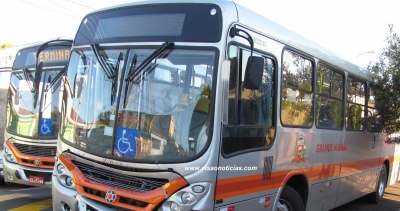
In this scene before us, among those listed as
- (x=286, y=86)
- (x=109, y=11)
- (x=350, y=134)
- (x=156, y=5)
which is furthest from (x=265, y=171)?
(x=350, y=134)

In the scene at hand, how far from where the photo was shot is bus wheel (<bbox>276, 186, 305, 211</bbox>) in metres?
5.28

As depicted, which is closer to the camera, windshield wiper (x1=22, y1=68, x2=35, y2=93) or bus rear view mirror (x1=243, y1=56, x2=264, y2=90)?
bus rear view mirror (x1=243, y1=56, x2=264, y2=90)

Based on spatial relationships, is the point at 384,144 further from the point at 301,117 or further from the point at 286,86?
the point at 286,86

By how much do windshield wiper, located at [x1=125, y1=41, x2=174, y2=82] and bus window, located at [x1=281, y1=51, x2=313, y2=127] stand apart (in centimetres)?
189

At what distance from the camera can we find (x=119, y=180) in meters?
4.11

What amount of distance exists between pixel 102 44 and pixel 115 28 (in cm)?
25

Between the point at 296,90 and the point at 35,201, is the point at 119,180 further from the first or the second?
the point at 35,201

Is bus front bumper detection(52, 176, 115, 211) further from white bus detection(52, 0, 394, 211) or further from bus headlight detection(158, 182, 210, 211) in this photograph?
bus headlight detection(158, 182, 210, 211)

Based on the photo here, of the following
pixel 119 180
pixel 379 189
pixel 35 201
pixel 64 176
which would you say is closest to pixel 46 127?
pixel 35 201

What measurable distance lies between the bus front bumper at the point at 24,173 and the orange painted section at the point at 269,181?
4.17m

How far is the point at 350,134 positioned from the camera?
7.53 metres

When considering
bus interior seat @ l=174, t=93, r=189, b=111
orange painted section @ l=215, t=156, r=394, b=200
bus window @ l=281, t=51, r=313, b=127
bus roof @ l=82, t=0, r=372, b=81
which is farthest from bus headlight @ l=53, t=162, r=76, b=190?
bus window @ l=281, t=51, r=313, b=127

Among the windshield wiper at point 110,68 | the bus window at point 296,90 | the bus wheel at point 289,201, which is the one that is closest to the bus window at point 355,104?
the bus window at point 296,90

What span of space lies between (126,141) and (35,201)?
14.1ft
